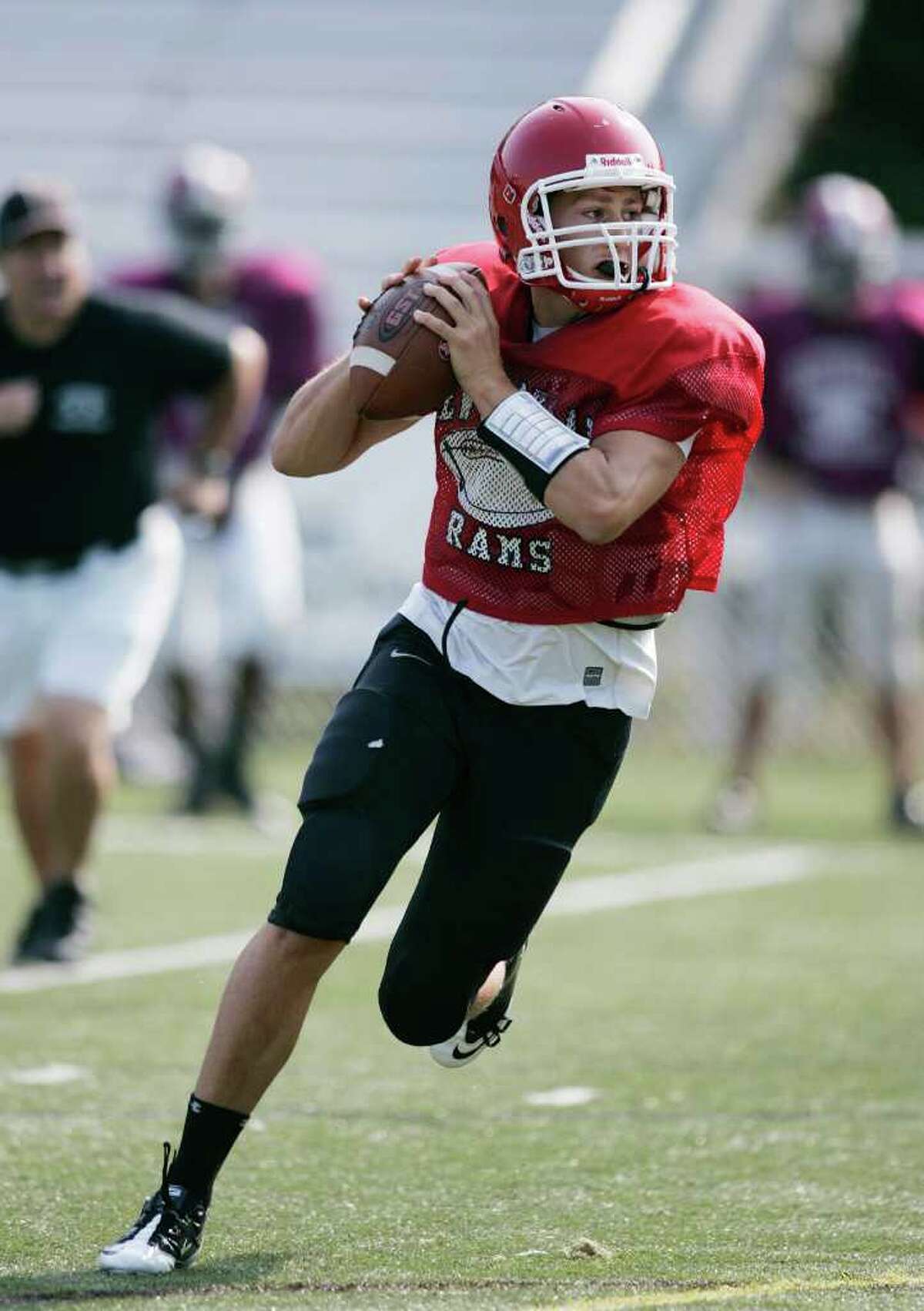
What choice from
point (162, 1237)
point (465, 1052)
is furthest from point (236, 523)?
point (162, 1237)

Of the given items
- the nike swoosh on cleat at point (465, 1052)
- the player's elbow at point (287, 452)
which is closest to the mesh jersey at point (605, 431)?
the player's elbow at point (287, 452)

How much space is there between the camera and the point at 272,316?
873 centimetres

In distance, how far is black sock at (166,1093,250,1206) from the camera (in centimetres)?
339

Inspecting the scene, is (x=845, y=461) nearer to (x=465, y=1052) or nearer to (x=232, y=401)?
(x=232, y=401)

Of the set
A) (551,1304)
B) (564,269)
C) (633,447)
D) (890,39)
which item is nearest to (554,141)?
(564,269)

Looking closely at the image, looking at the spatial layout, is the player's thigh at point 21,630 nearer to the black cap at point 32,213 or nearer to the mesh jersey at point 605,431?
the black cap at point 32,213

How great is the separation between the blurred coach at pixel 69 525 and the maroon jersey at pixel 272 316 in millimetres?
2395

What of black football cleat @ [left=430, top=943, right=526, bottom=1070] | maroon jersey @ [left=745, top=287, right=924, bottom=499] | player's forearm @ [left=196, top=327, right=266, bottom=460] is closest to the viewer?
black football cleat @ [left=430, top=943, right=526, bottom=1070]

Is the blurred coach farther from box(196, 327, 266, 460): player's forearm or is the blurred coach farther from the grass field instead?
the grass field

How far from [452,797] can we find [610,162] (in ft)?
3.04

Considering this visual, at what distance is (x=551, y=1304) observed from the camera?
3086mm

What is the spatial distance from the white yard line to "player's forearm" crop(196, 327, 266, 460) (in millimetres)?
1271

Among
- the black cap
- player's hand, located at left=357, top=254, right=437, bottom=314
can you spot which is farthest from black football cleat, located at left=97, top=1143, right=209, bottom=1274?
the black cap

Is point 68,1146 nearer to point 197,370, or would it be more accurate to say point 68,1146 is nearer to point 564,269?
point 564,269
